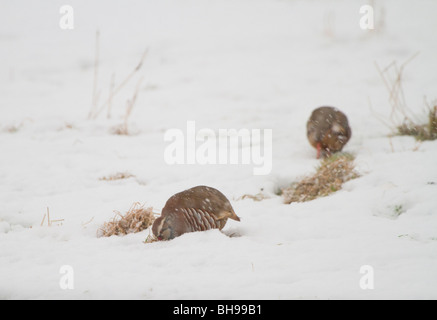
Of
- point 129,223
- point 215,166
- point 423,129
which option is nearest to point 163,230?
point 129,223

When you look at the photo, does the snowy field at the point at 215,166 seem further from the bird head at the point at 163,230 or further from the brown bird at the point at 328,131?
the brown bird at the point at 328,131

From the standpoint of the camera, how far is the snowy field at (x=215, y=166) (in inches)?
91.7

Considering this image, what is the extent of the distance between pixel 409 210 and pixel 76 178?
129 inches

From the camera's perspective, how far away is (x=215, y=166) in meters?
4.77

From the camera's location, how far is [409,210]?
3.08 m

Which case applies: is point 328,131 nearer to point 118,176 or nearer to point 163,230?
point 118,176

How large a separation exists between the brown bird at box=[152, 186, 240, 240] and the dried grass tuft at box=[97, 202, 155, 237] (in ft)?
1.41

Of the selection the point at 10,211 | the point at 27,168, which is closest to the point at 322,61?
the point at 27,168

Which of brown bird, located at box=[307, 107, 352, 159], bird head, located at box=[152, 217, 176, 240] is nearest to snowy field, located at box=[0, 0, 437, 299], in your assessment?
bird head, located at box=[152, 217, 176, 240]

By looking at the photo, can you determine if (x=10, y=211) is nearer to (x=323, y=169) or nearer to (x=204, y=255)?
(x=204, y=255)

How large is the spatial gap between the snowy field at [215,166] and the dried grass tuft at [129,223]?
0.12 m

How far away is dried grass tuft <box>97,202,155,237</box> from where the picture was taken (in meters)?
3.19

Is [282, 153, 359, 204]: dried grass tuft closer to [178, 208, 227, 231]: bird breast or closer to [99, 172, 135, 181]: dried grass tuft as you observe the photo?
[178, 208, 227, 231]: bird breast

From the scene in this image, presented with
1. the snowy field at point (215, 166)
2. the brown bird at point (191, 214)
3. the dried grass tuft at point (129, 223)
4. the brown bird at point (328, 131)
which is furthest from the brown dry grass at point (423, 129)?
the dried grass tuft at point (129, 223)
